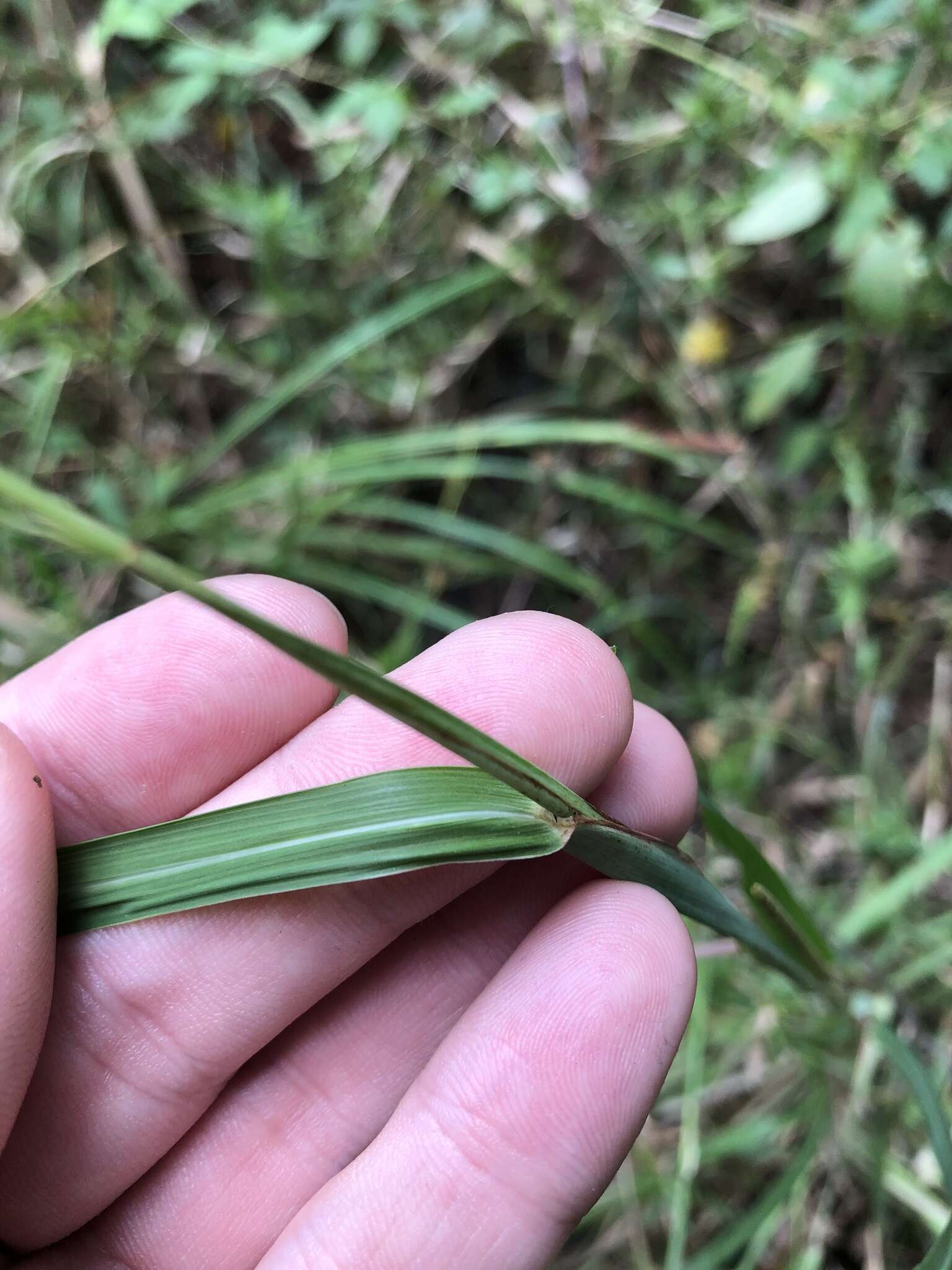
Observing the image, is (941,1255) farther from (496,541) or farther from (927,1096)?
(496,541)

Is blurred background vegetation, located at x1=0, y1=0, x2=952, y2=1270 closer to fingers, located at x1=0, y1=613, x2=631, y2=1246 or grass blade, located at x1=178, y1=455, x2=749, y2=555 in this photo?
grass blade, located at x1=178, y1=455, x2=749, y2=555

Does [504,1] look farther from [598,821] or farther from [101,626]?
[598,821]

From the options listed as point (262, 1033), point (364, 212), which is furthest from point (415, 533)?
point (262, 1033)

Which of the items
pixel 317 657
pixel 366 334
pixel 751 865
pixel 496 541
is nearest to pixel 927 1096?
pixel 751 865

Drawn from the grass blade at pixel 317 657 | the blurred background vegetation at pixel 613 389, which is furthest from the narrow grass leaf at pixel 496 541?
the grass blade at pixel 317 657

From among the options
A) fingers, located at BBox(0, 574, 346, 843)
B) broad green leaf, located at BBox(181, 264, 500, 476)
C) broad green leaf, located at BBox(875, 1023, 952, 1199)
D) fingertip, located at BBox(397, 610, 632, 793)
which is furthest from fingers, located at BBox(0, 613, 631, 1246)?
broad green leaf, located at BBox(181, 264, 500, 476)
